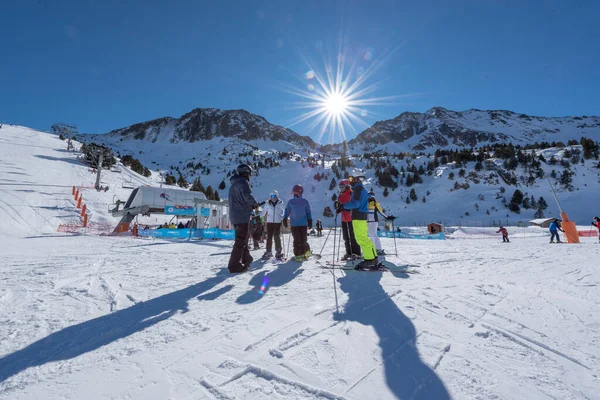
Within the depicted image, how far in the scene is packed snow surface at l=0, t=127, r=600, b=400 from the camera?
1307 millimetres

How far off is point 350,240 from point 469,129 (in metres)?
182

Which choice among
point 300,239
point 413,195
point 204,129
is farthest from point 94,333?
point 204,129

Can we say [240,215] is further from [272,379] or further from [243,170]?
[272,379]

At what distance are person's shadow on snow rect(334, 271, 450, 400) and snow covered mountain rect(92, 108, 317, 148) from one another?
506ft

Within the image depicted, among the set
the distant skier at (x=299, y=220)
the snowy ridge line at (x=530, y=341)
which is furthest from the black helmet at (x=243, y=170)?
the snowy ridge line at (x=530, y=341)

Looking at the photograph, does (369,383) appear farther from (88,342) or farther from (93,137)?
(93,137)

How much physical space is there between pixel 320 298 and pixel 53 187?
95.8ft

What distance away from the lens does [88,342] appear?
1749 millimetres

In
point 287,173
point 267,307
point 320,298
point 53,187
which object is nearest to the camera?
point 267,307

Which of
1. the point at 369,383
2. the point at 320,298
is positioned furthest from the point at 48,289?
the point at 369,383

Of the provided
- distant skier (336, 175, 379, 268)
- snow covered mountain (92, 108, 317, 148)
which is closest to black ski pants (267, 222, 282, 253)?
distant skier (336, 175, 379, 268)

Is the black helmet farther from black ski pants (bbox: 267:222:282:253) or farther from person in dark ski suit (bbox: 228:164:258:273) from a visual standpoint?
black ski pants (bbox: 267:222:282:253)

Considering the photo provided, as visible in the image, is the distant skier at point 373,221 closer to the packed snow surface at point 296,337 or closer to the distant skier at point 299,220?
the distant skier at point 299,220

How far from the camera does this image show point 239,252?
436 cm
